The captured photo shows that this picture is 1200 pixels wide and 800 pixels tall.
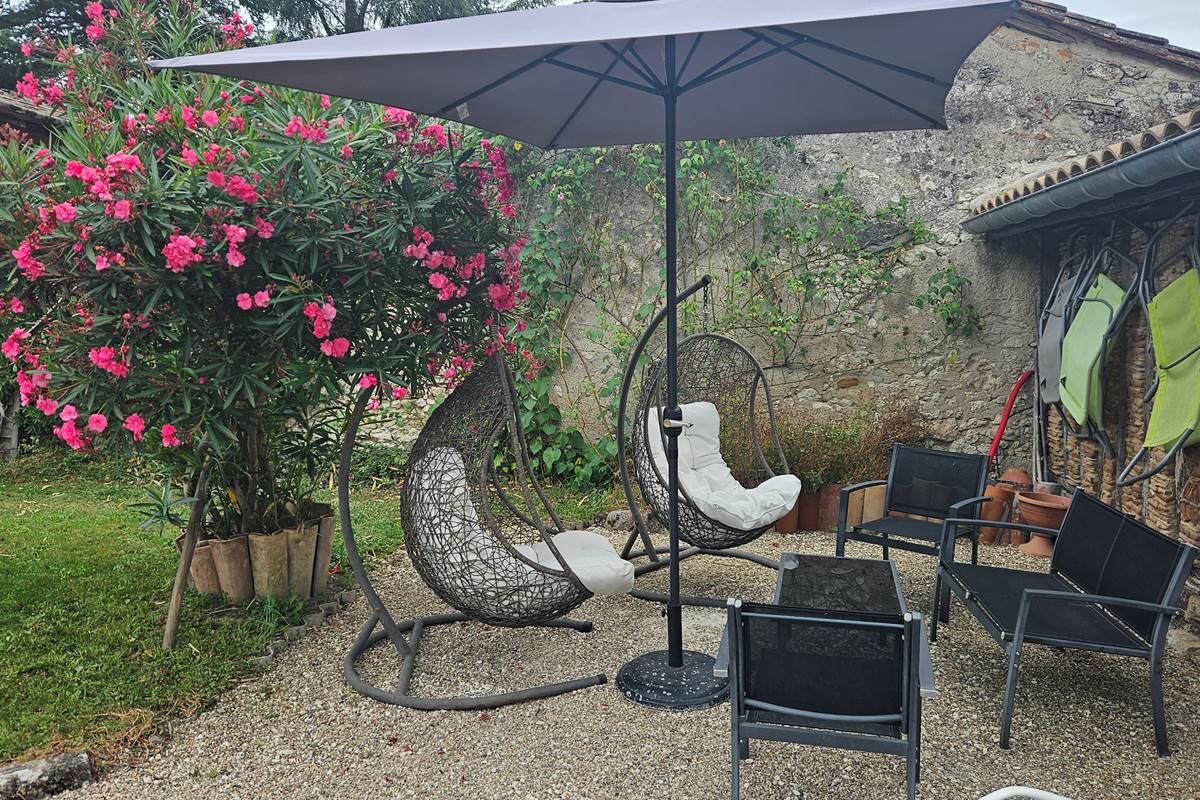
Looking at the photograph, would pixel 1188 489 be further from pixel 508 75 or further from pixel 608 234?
pixel 608 234

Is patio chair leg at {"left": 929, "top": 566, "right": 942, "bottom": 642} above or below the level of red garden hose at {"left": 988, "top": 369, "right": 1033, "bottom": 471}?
below

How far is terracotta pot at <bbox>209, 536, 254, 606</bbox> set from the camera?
349 cm

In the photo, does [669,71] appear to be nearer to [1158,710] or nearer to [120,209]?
A: [120,209]

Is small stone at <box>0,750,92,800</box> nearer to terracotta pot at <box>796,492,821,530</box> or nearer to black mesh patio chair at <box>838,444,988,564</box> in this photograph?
black mesh patio chair at <box>838,444,988,564</box>

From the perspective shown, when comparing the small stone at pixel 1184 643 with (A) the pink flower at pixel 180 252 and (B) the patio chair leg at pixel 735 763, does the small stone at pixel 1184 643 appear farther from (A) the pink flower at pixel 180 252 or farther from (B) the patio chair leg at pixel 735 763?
(A) the pink flower at pixel 180 252

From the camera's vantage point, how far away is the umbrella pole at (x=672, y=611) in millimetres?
2627

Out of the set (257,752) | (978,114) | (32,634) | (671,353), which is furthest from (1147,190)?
(32,634)

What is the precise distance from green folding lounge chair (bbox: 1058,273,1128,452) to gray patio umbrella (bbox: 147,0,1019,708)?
1.80 meters

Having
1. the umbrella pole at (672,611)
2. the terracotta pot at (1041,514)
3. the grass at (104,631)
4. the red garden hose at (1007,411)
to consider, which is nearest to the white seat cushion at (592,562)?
the umbrella pole at (672,611)

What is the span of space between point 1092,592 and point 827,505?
7.26ft

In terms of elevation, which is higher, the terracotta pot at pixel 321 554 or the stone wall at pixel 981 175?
the stone wall at pixel 981 175

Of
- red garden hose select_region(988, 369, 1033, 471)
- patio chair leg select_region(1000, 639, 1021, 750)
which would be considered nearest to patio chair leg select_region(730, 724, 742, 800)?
patio chair leg select_region(1000, 639, 1021, 750)

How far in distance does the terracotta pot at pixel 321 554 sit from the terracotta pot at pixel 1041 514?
3728 mm

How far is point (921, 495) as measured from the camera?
4.06 meters
